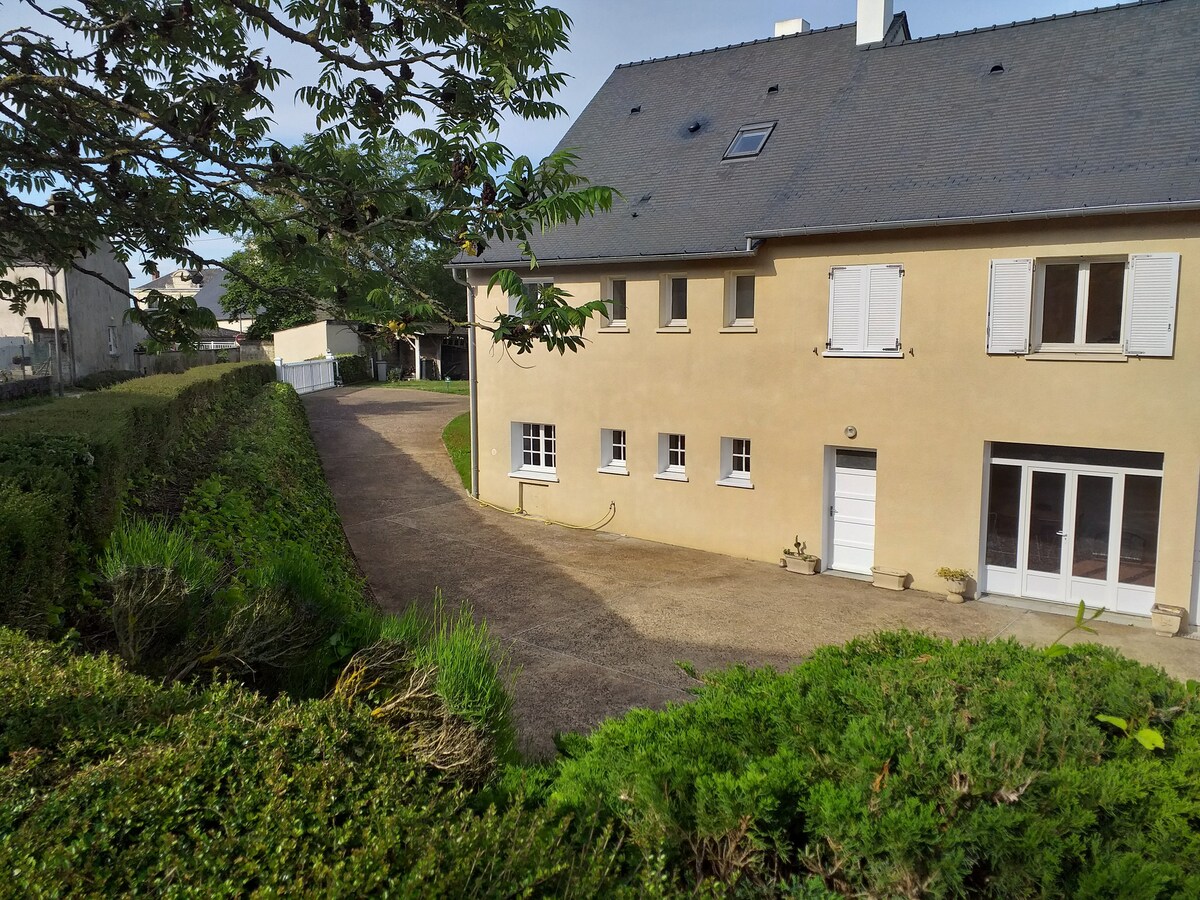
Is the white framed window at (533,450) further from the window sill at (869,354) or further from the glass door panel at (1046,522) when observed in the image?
the glass door panel at (1046,522)

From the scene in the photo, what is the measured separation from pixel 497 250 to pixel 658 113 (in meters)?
4.72

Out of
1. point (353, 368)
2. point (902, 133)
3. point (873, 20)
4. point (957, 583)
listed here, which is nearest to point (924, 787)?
point (957, 583)

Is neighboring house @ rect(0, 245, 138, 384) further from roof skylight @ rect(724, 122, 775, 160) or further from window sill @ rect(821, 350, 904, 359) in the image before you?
window sill @ rect(821, 350, 904, 359)

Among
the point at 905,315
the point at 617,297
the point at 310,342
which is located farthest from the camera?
the point at 310,342

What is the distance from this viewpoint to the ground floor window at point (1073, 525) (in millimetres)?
12648

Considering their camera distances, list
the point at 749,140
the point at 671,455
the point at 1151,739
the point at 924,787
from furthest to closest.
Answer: the point at 749,140 → the point at 671,455 → the point at 1151,739 → the point at 924,787

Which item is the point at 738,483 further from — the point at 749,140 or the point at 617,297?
the point at 749,140

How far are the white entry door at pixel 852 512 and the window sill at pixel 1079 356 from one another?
118 inches

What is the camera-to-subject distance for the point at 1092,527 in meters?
13.1

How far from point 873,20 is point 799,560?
10677 mm

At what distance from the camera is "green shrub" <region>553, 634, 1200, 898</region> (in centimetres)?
311

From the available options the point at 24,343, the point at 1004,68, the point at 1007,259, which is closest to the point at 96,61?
the point at 1007,259

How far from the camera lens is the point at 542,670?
1031cm

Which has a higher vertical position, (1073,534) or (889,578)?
(1073,534)
